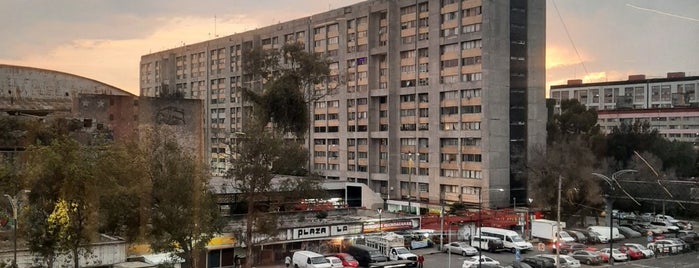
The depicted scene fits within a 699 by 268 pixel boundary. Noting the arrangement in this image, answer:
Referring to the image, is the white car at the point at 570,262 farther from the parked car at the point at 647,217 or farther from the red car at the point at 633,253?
the parked car at the point at 647,217

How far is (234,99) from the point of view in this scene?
4591 cm

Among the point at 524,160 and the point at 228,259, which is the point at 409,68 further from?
the point at 228,259

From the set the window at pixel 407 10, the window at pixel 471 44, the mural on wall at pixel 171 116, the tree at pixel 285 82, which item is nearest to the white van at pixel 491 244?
the tree at pixel 285 82

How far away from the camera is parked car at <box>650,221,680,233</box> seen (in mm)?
25094

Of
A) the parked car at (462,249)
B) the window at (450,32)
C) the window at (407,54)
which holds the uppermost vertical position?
the window at (450,32)

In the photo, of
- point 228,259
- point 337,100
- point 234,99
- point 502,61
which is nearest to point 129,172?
point 228,259

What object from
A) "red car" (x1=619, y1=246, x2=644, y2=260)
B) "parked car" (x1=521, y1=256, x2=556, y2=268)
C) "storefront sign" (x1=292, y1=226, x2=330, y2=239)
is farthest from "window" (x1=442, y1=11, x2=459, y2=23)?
"storefront sign" (x1=292, y1=226, x2=330, y2=239)

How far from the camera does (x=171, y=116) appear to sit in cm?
2575

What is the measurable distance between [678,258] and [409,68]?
17.3 m

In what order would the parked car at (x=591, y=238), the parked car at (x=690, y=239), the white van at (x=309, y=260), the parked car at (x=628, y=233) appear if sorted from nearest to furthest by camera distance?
the white van at (x=309, y=260) → the parked car at (x=690, y=239) → the parked car at (x=591, y=238) → the parked car at (x=628, y=233)

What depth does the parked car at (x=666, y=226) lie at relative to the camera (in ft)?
82.3

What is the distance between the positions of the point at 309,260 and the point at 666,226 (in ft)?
54.4

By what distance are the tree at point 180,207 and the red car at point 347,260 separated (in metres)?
4.43

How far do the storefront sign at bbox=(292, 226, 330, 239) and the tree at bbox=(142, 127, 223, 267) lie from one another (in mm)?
3894
